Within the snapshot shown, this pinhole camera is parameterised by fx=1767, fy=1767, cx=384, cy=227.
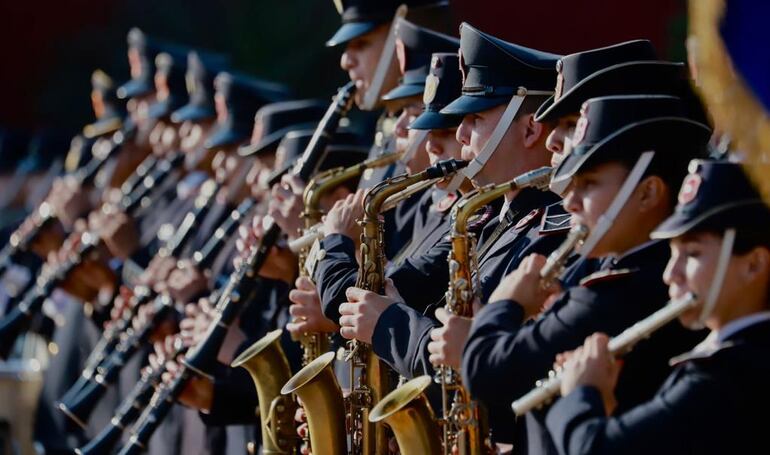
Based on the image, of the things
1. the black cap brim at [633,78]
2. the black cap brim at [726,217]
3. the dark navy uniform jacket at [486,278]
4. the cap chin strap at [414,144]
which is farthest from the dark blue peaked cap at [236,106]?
the black cap brim at [726,217]

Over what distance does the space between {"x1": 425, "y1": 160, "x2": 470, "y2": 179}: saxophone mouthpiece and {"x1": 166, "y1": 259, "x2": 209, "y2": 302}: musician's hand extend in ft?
10.8

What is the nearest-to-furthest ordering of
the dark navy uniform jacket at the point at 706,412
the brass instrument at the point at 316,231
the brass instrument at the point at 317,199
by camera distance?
the dark navy uniform jacket at the point at 706,412 → the brass instrument at the point at 316,231 → the brass instrument at the point at 317,199

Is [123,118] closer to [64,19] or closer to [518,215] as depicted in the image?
[64,19]

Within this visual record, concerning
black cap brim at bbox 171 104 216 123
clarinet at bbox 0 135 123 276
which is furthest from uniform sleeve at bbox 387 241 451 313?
clarinet at bbox 0 135 123 276

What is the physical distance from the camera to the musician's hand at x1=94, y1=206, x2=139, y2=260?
36.4 ft

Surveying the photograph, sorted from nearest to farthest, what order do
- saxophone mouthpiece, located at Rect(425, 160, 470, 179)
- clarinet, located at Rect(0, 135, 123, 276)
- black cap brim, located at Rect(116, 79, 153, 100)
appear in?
1. saxophone mouthpiece, located at Rect(425, 160, 470, 179)
2. clarinet, located at Rect(0, 135, 123, 276)
3. black cap brim, located at Rect(116, 79, 153, 100)

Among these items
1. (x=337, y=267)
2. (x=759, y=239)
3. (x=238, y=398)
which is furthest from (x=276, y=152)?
(x=759, y=239)

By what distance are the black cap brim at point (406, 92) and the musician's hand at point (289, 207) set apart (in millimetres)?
610

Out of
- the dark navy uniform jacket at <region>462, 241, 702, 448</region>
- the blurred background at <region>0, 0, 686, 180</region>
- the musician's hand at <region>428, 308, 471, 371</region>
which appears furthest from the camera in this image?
the blurred background at <region>0, 0, 686, 180</region>

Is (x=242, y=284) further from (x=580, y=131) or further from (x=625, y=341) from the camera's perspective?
(x=625, y=341)

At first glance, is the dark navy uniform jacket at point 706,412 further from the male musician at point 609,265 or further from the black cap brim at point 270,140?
the black cap brim at point 270,140

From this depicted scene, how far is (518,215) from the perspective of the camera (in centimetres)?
630

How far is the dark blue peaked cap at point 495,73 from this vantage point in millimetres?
6355

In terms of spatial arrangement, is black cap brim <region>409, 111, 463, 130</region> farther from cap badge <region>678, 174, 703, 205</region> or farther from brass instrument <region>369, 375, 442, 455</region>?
cap badge <region>678, 174, 703, 205</region>
